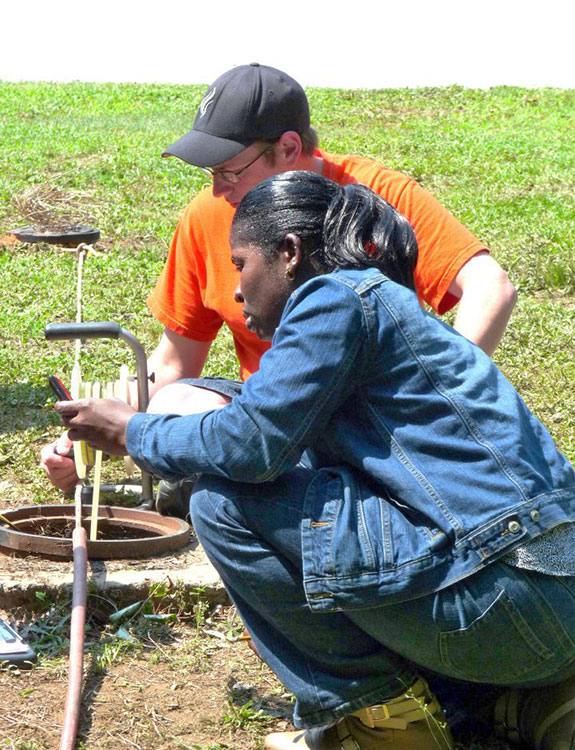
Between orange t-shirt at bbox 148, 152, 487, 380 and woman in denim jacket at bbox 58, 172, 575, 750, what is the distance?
89cm

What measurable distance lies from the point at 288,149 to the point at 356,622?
1533mm

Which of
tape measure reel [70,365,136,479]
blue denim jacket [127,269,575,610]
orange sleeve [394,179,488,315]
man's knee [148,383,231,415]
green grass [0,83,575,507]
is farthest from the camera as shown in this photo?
green grass [0,83,575,507]

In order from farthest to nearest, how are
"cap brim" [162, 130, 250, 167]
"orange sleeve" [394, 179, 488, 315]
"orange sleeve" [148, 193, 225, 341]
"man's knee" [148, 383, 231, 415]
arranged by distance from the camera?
"orange sleeve" [148, 193, 225, 341] < "man's knee" [148, 383, 231, 415] < "orange sleeve" [394, 179, 488, 315] < "cap brim" [162, 130, 250, 167]

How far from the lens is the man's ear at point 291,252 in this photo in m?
2.29

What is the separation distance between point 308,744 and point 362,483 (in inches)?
25.6

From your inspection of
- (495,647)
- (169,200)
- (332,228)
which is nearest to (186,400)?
(332,228)

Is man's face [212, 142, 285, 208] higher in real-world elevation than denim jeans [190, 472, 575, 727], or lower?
higher

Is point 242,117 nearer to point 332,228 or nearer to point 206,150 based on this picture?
point 206,150

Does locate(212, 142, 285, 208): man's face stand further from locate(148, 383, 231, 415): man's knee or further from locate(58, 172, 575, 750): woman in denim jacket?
locate(58, 172, 575, 750): woman in denim jacket

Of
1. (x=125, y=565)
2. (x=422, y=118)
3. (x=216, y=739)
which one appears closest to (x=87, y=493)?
(x=125, y=565)

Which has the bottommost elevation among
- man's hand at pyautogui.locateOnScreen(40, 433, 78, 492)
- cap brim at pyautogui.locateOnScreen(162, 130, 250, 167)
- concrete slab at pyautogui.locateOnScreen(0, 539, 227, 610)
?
concrete slab at pyautogui.locateOnScreen(0, 539, 227, 610)

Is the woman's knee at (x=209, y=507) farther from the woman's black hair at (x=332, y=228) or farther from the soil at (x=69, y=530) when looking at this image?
the soil at (x=69, y=530)

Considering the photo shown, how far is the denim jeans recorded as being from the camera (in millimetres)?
2119

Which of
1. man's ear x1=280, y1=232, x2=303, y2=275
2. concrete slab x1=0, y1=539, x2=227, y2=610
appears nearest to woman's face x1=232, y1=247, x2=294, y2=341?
man's ear x1=280, y1=232, x2=303, y2=275
